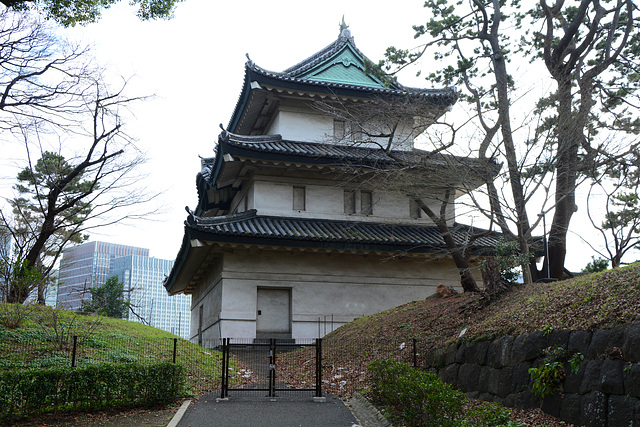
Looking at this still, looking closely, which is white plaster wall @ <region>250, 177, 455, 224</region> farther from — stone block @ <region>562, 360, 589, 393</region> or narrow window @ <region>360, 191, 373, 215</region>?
stone block @ <region>562, 360, 589, 393</region>

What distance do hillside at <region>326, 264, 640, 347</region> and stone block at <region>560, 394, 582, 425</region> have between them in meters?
1.07

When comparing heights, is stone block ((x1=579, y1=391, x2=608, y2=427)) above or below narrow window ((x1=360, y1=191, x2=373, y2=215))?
below

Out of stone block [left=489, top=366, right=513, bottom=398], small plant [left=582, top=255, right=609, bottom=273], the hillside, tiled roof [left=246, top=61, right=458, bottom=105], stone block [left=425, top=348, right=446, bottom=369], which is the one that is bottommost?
stone block [left=489, top=366, right=513, bottom=398]

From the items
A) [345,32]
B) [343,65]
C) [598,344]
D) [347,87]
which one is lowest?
[598,344]

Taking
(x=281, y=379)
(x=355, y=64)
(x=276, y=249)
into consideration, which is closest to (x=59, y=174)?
(x=276, y=249)

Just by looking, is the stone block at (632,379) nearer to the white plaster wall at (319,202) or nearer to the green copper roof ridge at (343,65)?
the white plaster wall at (319,202)

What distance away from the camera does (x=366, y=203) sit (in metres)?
24.2

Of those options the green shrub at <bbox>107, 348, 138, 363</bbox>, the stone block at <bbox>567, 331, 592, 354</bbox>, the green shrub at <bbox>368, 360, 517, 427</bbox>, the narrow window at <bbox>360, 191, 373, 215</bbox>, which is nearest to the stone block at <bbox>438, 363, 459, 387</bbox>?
the green shrub at <bbox>368, 360, 517, 427</bbox>

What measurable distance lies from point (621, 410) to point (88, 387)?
30.7 ft

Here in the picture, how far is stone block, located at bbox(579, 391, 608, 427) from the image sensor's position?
6.97 metres

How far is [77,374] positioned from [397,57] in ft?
45.0

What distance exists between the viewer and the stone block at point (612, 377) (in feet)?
22.6

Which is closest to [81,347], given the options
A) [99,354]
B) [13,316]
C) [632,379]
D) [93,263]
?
[99,354]

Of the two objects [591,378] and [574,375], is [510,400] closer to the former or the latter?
[574,375]
